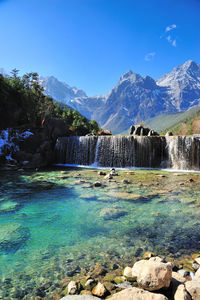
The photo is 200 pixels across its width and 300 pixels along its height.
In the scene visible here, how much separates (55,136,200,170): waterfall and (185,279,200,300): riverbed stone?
18088 mm

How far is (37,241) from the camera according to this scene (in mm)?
4582

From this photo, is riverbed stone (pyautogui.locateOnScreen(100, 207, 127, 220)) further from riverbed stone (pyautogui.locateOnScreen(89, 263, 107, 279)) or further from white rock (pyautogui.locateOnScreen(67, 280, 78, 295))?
white rock (pyautogui.locateOnScreen(67, 280, 78, 295))

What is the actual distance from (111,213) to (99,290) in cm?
360

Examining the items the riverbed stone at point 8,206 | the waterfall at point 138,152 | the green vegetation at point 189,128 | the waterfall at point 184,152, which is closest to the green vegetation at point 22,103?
the waterfall at point 138,152

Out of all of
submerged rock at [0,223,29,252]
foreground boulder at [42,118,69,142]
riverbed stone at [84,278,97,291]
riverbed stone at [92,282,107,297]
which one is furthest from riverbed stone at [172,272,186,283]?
foreground boulder at [42,118,69,142]

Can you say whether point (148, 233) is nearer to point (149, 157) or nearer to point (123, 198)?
point (123, 198)

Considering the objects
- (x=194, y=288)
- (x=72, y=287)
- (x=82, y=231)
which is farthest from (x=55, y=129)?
(x=194, y=288)

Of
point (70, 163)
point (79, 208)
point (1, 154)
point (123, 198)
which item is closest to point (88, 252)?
point (79, 208)

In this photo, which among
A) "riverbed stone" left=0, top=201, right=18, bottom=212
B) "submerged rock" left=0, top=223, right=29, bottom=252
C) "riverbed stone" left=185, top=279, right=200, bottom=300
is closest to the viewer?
"riverbed stone" left=185, top=279, right=200, bottom=300

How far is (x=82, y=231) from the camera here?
16.9 feet

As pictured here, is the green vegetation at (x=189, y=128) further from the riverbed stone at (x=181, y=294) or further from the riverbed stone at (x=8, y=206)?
the riverbed stone at (x=181, y=294)

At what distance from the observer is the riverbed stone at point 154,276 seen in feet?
8.91

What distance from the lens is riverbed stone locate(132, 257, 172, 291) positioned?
8.91 ft

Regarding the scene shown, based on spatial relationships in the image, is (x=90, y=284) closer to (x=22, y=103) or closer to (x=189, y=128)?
(x=22, y=103)
